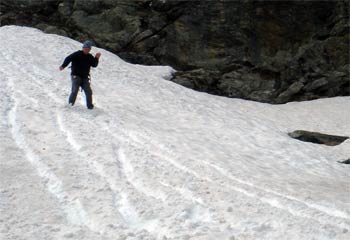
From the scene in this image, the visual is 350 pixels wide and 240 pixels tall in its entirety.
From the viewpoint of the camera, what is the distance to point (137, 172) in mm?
9750

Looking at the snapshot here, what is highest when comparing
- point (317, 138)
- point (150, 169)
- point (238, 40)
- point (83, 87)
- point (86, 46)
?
point (238, 40)

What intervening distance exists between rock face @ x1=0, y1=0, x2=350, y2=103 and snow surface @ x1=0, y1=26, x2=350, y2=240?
19.2 ft

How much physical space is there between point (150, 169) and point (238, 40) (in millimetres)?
18028

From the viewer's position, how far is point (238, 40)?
2655cm

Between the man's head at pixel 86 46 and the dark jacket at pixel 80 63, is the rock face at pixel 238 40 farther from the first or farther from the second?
the man's head at pixel 86 46

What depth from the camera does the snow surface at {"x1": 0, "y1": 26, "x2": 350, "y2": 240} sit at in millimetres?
7254

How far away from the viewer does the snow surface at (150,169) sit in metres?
7.25

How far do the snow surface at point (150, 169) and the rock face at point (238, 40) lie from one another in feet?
19.2

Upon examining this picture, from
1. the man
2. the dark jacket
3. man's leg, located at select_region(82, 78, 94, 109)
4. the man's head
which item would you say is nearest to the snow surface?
man's leg, located at select_region(82, 78, 94, 109)

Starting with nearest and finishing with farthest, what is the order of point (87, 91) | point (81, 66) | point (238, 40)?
1. point (81, 66)
2. point (87, 91)
3. point (238, 40)

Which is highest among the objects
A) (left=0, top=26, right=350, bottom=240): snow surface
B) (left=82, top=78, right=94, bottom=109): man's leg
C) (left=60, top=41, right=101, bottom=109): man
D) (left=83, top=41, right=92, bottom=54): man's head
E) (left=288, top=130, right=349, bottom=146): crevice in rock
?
(left=83, top=41, right=92, bottom=54): man's head

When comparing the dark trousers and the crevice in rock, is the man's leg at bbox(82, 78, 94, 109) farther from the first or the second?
the crevice in rock

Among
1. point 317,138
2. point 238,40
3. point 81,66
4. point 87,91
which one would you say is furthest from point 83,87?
point 238,40

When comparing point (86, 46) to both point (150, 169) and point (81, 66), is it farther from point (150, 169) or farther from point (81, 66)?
point (150, 169)
